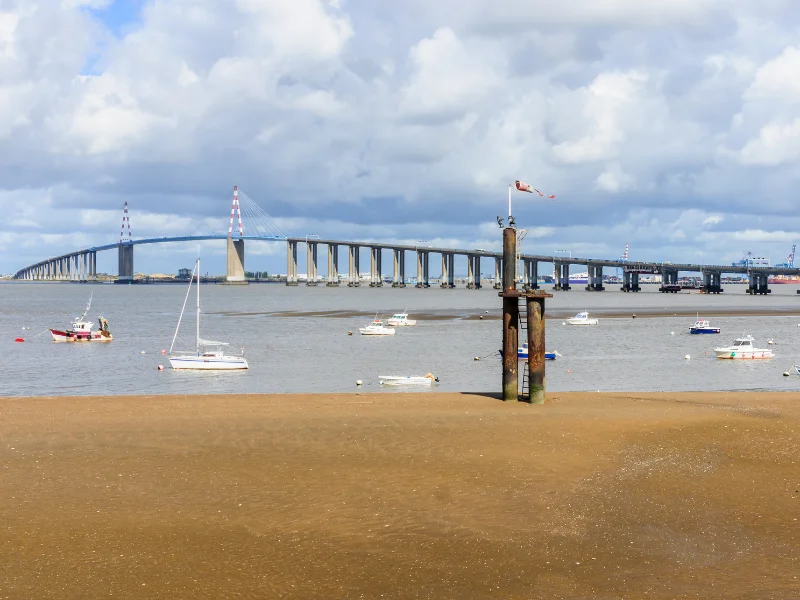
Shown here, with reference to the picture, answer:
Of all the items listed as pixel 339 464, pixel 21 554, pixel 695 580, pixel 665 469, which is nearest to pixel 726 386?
pixel 665 469

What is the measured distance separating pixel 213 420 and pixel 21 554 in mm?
11025

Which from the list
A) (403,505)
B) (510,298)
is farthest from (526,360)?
(403,505)

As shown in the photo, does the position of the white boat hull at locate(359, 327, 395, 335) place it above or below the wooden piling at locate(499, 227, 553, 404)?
below

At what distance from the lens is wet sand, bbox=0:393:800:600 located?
466 inches

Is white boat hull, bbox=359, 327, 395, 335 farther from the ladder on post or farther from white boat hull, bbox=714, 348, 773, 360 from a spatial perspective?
white boat hull, bbox=714, 348, 773, 360

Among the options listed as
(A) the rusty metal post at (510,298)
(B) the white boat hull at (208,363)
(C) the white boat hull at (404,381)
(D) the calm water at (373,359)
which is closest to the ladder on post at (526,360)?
(A) the rusty metal post at (510,298)

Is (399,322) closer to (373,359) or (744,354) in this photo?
(373,359)

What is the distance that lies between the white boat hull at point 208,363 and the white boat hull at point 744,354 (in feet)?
98.6

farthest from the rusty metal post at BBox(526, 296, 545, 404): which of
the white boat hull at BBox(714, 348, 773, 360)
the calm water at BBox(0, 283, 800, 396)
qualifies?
the white boat hull at BBox(714, 348, 773, 360)

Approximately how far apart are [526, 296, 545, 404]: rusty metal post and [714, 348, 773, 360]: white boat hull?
3345 cm

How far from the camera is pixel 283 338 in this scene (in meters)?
73.5

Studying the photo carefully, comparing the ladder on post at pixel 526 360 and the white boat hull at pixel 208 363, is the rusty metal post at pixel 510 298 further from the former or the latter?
the white boat hull at pixel 208 363

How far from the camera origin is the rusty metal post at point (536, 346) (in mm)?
25531

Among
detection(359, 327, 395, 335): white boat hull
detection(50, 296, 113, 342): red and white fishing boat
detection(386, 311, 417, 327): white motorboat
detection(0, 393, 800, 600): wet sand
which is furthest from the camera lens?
detection(386, 311, 417, 327): white motorboat
